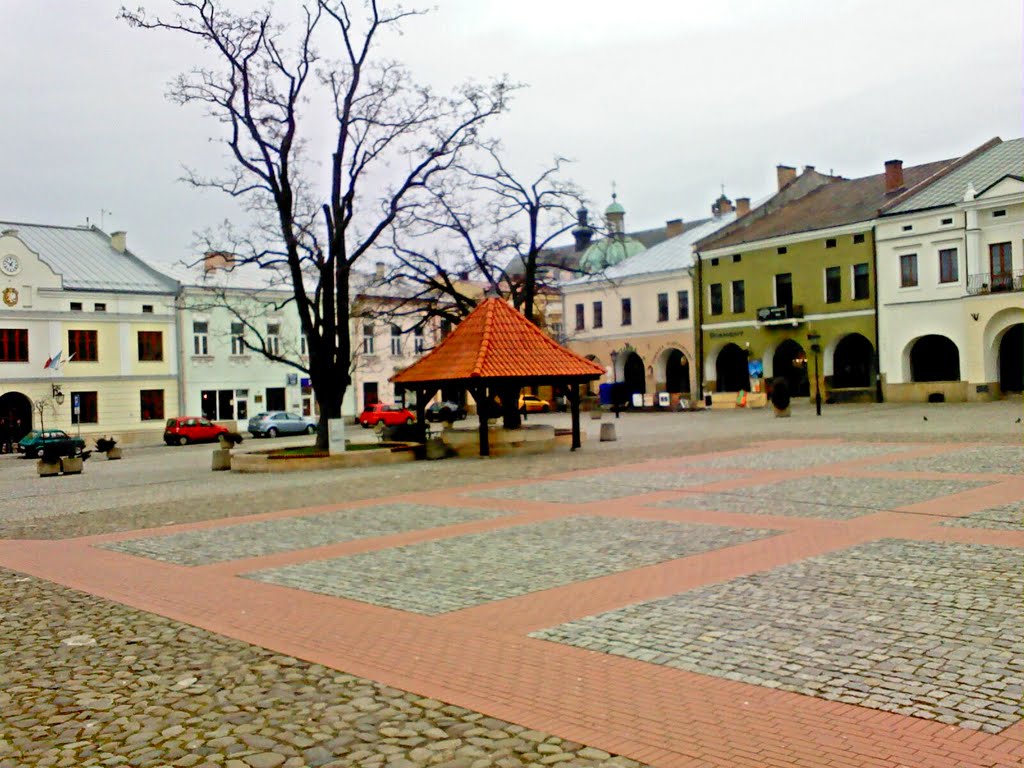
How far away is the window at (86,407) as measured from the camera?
155ft

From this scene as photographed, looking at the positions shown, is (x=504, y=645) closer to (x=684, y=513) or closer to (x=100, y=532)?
(x=684, y=513)

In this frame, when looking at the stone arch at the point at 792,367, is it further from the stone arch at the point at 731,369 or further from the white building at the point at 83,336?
the white building at the point at 83,336

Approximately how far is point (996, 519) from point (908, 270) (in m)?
36.4

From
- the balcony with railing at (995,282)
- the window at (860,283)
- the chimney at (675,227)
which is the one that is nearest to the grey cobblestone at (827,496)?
the balcony with railing at (995,282)

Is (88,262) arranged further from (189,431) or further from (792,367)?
(792,367)

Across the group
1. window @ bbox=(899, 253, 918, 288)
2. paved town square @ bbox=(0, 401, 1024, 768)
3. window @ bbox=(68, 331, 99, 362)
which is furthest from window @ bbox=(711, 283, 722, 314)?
paved town square @ bbox=(0, 401, 1024, 768)

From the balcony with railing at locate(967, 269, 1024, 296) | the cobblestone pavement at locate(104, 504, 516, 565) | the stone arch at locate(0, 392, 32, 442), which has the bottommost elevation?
the cobblestone pavement at locate(104, 504, 516, 565)

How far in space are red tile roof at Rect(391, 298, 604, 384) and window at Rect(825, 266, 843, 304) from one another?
984 inches

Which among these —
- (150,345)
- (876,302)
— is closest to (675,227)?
(876,302)

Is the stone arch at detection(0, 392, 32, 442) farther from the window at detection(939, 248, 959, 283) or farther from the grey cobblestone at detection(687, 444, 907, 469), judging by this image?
the window at detection(939, 248, 959, 283)

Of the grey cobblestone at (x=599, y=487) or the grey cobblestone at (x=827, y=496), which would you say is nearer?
the grey cobblestone at (x=827, y=496)

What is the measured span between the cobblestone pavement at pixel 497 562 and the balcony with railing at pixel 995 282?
34.8 meters

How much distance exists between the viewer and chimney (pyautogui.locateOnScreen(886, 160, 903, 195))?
48.5 m

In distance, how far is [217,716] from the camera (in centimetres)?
566
